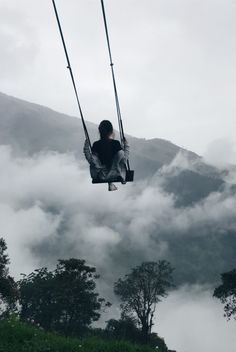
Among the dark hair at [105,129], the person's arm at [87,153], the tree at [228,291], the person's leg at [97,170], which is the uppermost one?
the tree at [228,291]

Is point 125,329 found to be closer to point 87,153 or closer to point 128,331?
point 128,331

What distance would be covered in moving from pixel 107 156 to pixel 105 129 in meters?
0.65

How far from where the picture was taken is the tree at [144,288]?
→ 71.2 m

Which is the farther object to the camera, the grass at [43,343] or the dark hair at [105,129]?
the grass at [43,343]

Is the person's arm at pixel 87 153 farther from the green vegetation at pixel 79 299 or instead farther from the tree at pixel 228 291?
the tree at pixel 228 291

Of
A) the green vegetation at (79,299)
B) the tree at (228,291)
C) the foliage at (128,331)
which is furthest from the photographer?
the foliage at (128,331)

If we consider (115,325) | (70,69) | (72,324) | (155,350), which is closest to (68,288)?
(72,324)

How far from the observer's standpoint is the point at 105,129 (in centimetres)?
1000

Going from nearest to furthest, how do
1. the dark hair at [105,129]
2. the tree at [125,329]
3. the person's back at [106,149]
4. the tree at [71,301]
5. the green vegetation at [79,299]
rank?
1. the dark hair at [105,129]
2. the person's back at [106,149]
3. the green vegetation at [79,299]
4. the tree at [71,301]
5. the tree at [125,329]

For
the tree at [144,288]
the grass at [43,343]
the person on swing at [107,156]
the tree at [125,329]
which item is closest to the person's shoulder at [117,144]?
the person on swing at [107,156]

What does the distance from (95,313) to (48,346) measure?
55.8 meters

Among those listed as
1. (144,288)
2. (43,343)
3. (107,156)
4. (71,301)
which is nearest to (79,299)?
(71,301)

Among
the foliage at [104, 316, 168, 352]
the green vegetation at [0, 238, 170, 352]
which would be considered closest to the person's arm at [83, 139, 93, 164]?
the green vegetation at [0, 238, 170, 352]

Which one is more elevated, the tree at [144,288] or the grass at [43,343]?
the tree at [144,288]
